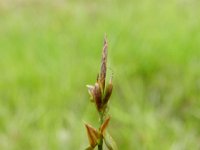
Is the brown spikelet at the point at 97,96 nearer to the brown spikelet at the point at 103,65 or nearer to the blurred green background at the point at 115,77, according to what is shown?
the brown spikelet at the point at 103,65

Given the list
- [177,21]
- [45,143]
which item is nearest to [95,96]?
[45,143]

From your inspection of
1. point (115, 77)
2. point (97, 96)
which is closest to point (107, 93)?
point (97, 96)

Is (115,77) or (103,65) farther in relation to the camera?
(115,77)

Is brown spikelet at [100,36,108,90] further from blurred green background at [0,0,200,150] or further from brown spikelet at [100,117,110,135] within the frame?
blurred green background at [0,0,200,150]

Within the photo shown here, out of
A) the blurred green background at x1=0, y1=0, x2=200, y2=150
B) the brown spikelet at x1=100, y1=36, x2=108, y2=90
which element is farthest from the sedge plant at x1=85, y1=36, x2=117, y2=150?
the blurred green background at x1=0, y1=0, x2=200, y2=150

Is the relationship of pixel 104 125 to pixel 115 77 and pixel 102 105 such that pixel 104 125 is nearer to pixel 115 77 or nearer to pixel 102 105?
pixel 102 105
